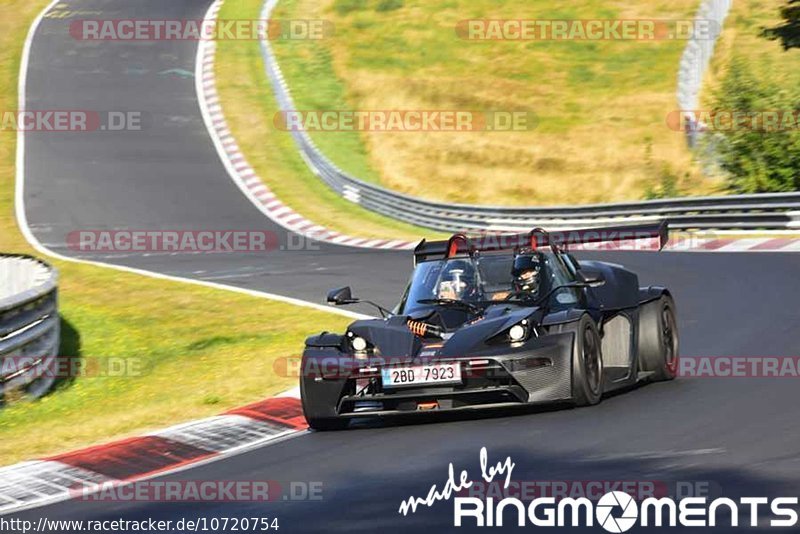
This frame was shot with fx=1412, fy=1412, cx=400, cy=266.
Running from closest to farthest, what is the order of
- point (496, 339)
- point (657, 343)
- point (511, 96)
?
1. point (496, 339)
2. point (657, 343)
3. point (511, 96)

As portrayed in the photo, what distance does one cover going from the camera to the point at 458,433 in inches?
376

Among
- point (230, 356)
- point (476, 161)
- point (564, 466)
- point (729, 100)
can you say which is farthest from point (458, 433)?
point (476, 161)

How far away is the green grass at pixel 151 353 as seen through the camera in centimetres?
1258

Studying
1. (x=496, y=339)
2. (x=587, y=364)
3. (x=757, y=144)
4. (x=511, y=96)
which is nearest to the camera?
(x=496, y=339)

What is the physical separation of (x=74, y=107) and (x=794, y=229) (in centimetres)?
2263

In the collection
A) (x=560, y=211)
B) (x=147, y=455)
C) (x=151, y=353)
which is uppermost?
(x=147, y=455)

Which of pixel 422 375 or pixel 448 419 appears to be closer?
pixel 422 375

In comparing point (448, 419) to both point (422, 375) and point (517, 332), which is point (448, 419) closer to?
point (422, 375)

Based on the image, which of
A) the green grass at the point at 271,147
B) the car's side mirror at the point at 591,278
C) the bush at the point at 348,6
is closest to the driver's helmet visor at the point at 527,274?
the car's side mirror at the point at 591,278

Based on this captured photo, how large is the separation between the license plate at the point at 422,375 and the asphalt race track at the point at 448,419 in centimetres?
33

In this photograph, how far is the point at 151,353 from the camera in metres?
17.5

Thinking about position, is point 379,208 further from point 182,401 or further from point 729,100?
point 182,401

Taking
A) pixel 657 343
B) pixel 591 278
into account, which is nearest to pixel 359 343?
pixel 591 278

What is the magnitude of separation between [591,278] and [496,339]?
1.44m
